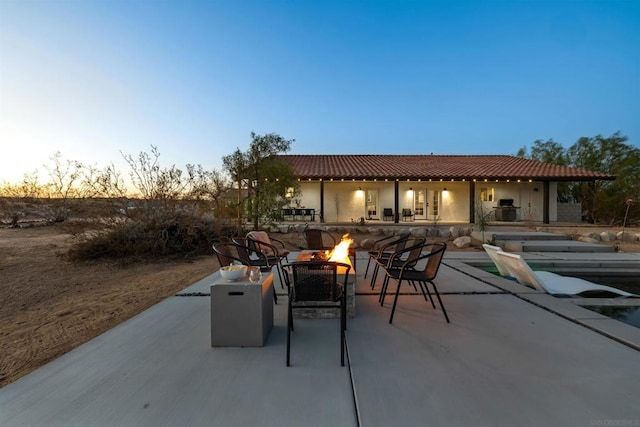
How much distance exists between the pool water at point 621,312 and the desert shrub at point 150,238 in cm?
758

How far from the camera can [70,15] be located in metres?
7.41

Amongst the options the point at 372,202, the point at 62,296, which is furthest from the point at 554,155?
the point at 62,296

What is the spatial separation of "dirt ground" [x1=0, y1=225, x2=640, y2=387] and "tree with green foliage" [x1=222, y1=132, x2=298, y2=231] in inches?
113

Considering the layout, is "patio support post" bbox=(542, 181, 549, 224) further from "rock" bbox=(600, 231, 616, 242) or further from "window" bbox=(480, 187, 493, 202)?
"rock" bbox=(600, 231, 616, 242)

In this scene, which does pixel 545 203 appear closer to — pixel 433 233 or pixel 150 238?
pixel 433 233

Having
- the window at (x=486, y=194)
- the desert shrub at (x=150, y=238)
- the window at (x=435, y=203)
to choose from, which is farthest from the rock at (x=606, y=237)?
the desert shrub at (x=150, y=238)

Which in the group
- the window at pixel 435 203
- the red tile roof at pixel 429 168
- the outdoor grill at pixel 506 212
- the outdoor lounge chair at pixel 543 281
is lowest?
the outdoor lounge chair at pixel 543 281

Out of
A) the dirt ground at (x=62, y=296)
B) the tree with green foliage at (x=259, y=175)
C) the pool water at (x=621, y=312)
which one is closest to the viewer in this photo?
the dirt ground at (x=62, y=296)

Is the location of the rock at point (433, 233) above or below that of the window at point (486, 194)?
below

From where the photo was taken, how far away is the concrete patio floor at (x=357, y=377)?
1.48 m

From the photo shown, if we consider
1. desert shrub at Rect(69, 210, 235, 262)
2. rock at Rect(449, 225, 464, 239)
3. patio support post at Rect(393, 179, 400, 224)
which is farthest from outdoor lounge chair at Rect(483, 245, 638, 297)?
patio support post at Rect(393, 179, 400, 224)

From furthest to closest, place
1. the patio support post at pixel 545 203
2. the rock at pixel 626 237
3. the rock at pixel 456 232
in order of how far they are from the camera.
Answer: the patio support post at pixel 545 203, the rock at pixel 456 232, the rock at pixel 626 237

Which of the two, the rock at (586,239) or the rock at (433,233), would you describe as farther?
the rock at (433,233)

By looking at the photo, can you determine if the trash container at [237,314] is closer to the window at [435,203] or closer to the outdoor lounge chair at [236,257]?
the outdoor lounge chair at [236,257]
